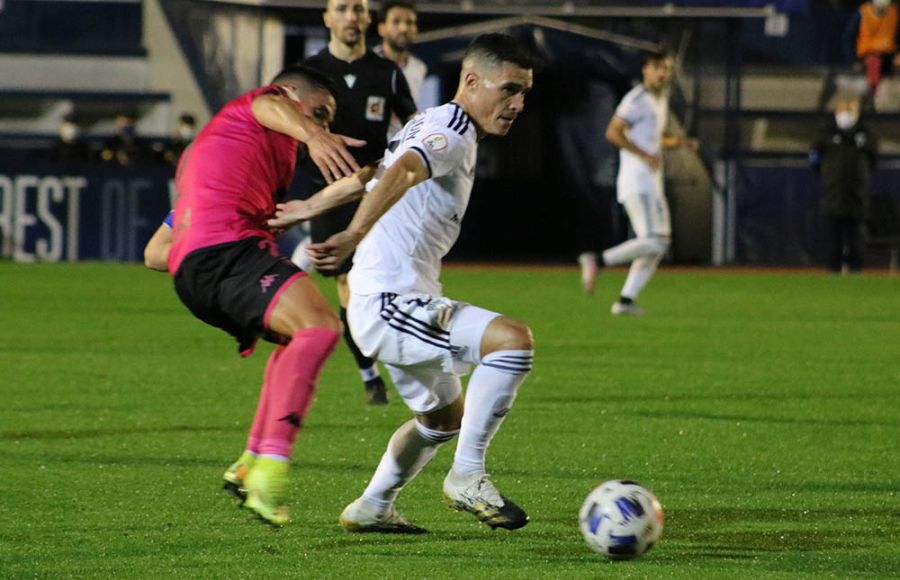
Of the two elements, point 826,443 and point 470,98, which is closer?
point 470,98

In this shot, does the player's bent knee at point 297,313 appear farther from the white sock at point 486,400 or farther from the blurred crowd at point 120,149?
the blurred crowd at point 120,149

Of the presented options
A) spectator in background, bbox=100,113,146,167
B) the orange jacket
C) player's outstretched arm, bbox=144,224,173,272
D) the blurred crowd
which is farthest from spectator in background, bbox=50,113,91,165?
player's outstretched arm, bbox=144,224,173,272

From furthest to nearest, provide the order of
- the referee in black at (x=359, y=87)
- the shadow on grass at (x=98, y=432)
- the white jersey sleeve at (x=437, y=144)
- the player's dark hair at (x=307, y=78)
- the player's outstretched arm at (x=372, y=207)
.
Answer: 1. the referee in black at (x=359, y=87)
2. the shadow on grass at (x=98, y=432)
3. the player's dark hair at (x=307, y=78)
4. the white jersey sleeve at (x=437, y=144)
5. the player's outstretched arm at (x=372, y=207)

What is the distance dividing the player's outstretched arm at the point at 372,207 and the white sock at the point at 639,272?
33.6 ft

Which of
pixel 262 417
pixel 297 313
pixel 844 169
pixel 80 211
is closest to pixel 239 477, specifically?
pixel 262 417

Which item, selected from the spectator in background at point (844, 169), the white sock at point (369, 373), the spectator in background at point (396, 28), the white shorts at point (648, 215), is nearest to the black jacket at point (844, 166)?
the spectator in background at point (844, 169)

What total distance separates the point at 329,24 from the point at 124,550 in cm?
473

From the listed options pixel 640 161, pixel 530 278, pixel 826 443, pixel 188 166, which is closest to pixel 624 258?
pixel 640 161

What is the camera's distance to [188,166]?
5.91 m

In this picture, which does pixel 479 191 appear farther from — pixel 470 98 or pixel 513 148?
pixel 470 98

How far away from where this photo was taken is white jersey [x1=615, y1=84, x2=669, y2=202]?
51.8ft

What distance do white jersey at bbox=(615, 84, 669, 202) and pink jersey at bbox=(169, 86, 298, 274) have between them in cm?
997

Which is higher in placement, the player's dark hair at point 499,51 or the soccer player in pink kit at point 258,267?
the player's dark hair at point 499,51

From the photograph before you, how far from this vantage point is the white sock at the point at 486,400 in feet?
17.8
